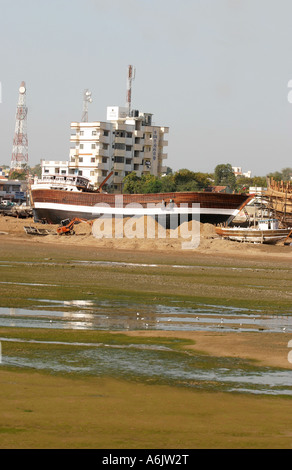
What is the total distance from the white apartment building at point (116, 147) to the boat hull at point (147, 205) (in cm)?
3772

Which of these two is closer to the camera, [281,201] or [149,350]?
[149,350]

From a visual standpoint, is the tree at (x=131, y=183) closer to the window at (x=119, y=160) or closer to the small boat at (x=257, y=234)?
the window at (x=119, y=160)

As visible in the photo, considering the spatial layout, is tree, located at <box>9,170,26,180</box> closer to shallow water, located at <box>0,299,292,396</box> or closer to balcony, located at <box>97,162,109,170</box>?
balcony, located at <box>97,162,109,170</box>

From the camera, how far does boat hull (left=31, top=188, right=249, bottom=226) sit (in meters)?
60.7

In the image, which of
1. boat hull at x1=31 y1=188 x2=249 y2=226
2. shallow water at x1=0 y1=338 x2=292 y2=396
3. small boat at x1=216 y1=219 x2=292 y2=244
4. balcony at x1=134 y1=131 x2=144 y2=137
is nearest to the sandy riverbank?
small boat at x1=216 y1=219 x2=292 y2=244

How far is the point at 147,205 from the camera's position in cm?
6253

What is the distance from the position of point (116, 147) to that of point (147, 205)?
49456 mm

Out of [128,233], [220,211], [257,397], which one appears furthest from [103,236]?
[257,397]

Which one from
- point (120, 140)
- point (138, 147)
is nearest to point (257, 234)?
point (120, 140)

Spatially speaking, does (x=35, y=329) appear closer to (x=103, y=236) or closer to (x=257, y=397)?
(x=257, y=397)

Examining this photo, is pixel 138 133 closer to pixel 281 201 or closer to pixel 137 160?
pixel 137 160

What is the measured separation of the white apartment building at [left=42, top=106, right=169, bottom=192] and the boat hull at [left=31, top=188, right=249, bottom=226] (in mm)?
37724

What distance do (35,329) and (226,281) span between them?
590 inches

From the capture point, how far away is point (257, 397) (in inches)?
460
